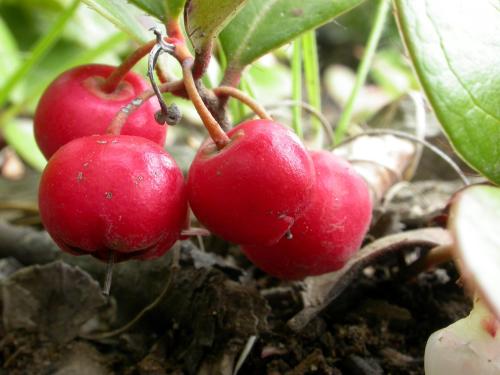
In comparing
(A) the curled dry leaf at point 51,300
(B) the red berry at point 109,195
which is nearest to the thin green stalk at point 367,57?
(A) the curled dry leaf at point 51,300

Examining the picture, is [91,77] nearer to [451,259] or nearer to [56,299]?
[56,299]

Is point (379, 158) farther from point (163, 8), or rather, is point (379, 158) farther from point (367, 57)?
point (163, 8)

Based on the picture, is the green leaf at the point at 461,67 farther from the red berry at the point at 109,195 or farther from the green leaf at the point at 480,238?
the red berry at the point at 109,195

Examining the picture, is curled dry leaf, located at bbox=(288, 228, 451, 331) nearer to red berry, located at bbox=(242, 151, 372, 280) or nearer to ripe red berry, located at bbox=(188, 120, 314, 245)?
red berry, located at bbox=(242, 151, 372, 280)

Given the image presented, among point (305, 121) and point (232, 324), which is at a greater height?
point (232, 324)

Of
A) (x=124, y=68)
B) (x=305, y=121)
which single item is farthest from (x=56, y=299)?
(x=305, y=121)

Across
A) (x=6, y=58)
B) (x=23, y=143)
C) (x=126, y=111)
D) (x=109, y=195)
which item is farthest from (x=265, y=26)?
(x=6, y=58)
